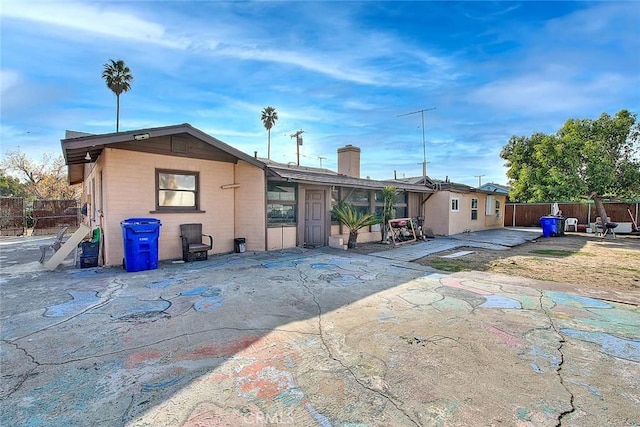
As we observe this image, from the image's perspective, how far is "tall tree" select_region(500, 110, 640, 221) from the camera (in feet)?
46.0

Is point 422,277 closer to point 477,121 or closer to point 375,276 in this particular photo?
point 375,276

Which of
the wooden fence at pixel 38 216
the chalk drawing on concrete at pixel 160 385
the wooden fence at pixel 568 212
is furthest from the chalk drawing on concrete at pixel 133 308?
the wooden fence at pixel 568 212

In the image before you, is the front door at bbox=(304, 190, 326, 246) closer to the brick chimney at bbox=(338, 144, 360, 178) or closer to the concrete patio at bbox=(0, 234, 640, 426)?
the brick chimney at bbox=(338, 144, 360, 178)

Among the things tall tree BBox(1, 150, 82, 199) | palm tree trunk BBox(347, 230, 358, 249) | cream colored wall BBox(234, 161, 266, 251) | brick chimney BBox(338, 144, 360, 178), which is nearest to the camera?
cream colored wall BBox(234, 161, 266, 251)

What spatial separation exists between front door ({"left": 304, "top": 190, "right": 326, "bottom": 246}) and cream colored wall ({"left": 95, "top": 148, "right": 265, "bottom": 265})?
189cm

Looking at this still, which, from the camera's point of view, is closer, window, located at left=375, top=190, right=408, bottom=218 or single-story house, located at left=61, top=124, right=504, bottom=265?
single-story house, located at left=61, top=124, right=504, bottom=265

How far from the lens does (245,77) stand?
32.9ft

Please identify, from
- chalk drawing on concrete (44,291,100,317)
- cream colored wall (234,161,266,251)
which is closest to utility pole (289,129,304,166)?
cream colored wall (234,161,266,251)

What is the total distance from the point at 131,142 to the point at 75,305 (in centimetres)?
422

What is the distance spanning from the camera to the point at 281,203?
381 inches

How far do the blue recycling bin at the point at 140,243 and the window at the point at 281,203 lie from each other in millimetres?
3312

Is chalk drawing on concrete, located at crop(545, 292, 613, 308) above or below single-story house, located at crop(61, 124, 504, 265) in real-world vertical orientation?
below

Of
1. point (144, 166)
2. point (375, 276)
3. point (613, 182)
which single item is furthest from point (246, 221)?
point (613, 182)

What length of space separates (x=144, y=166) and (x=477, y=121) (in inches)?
655
